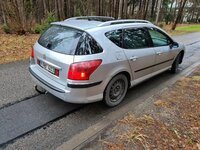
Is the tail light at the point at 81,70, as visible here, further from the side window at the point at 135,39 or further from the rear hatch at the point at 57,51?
the side window at the point at 135,39

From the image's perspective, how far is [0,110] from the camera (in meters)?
3.74

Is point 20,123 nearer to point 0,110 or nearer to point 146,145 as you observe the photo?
point 0,110

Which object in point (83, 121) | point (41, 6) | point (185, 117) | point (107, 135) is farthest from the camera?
point (41, 6)

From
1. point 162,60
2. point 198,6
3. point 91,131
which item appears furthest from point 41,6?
point 198,6

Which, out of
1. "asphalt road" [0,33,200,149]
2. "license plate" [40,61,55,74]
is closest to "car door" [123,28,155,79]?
"asphalt road" [0,33,200,149]

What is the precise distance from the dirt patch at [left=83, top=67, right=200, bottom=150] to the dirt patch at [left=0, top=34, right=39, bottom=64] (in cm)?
483

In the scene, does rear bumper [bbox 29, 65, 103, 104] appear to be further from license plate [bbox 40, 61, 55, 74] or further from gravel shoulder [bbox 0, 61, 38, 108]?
gravel shoulder [bbox 0, 61, 38, 108]

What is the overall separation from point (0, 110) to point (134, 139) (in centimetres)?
243

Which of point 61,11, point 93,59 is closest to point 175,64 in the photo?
point 93,59

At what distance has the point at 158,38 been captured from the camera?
5141 millimetres

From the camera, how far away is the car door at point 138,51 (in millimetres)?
4090

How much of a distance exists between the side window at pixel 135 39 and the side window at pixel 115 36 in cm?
13

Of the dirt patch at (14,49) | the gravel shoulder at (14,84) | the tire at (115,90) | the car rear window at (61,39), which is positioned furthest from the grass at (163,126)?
the dirt patch at (14,49)

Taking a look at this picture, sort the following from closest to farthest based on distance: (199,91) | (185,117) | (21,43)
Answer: (185,117)
(199,91)
(21,43)
